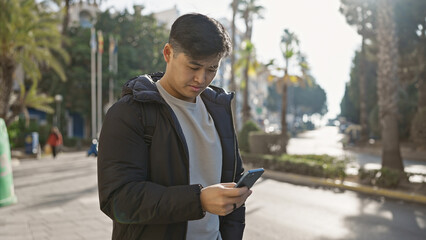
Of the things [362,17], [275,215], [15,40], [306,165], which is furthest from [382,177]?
[362,17]

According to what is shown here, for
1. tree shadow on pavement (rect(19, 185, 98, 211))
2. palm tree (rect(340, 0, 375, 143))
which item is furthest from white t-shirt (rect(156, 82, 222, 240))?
palm tree (rect(340, 0, 375, 143))

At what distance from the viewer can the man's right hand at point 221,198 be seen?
4.29ft

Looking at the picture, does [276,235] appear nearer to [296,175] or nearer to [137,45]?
[296,175]

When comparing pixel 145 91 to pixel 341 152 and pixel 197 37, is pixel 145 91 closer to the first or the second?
pixel 197 37

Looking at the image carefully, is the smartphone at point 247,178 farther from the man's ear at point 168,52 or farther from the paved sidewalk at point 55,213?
the paved sidewalk at point 55,213

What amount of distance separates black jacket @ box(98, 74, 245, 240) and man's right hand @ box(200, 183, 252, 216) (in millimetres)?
27

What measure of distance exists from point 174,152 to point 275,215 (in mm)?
6295

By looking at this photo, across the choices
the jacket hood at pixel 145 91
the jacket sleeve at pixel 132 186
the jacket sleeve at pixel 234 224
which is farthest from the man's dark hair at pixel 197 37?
the jacket sleeve at pixel 234 224

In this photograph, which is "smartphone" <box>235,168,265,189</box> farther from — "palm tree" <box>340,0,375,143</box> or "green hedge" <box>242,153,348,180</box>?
"palm tree" <box>340,0,375,143</box>

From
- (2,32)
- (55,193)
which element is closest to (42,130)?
(2,32)

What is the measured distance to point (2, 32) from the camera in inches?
690

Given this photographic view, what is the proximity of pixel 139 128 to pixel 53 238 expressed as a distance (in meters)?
4.80

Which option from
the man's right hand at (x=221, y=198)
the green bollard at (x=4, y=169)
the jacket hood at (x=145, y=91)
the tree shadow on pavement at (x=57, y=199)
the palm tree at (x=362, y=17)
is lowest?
the tree shadow on pavement at (x=57, y=199)

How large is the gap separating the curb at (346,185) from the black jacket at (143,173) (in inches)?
359
